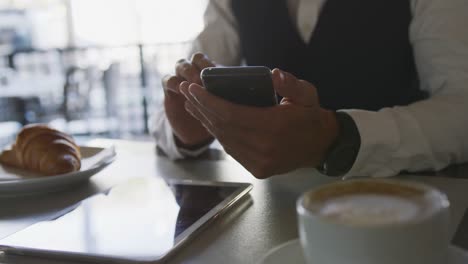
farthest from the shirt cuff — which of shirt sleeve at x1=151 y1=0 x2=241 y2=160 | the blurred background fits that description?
the blurred background

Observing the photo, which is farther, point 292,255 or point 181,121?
point 181,121

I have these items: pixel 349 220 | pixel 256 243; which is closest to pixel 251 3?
pixel 256 243

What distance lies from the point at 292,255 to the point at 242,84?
184mm

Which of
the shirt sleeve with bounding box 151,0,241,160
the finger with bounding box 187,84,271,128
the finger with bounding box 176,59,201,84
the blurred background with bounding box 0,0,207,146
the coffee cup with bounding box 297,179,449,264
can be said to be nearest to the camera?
the coffee cup with bounding box 297,179,449,264

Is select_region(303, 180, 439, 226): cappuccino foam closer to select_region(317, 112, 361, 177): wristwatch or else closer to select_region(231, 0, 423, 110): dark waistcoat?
select_region(317, 112, 361, 177): wristwatch

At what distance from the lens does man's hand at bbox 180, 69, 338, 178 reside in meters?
0.51

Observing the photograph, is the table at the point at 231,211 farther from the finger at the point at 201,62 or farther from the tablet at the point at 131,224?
the finger at the point at 201,62

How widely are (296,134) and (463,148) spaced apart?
26cm

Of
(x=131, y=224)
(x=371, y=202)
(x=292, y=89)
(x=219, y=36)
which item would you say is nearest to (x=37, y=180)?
(x=131, y=224)

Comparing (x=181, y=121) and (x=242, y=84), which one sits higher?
(x=242, y=84)

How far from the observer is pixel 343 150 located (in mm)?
578

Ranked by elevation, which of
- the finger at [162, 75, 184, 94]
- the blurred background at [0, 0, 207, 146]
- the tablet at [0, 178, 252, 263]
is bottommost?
the blurred background at [0, 0, 207, 146]

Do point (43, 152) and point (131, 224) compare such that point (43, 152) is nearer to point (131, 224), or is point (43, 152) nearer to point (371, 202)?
point (131, 224)

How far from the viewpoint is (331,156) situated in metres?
0.57
